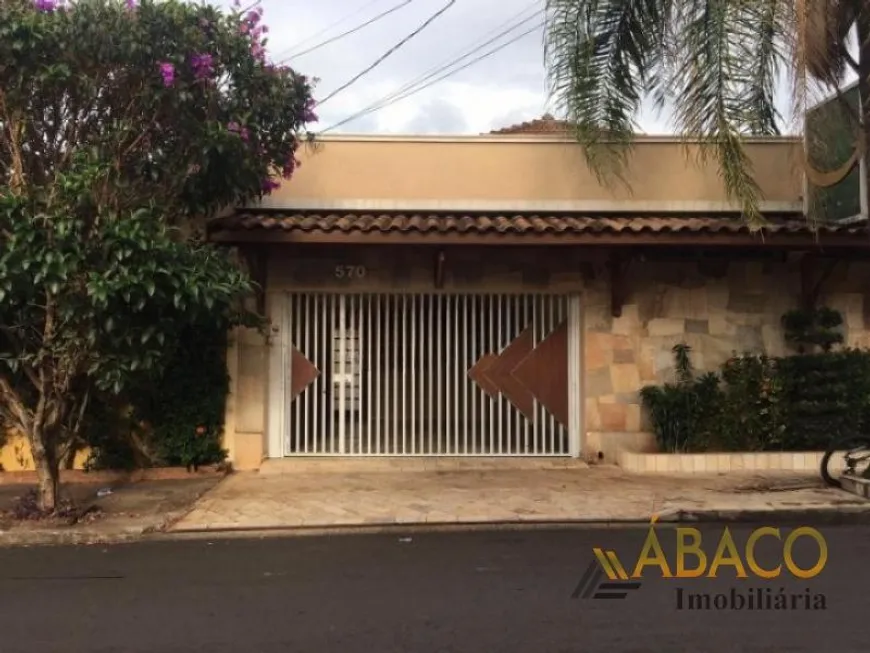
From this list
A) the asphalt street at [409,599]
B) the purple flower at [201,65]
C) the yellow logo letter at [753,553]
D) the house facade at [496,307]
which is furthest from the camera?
the house facade at [496,307]

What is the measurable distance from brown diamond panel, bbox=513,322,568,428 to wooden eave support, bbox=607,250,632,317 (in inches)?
28.2

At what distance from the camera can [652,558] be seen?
5793mm

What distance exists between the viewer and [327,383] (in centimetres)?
1021

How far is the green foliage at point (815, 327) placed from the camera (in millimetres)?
9820

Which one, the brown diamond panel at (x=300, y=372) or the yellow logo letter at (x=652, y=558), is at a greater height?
the brown diamond panel at (x=300, y=372)

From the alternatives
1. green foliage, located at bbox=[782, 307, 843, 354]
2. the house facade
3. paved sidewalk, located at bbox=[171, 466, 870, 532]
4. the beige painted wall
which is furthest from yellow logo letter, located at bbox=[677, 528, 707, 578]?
the beige painted wall

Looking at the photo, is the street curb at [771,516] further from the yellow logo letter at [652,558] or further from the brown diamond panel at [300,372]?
the brown diamond panel at [300,372]

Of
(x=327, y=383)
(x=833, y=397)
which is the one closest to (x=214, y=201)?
(x=327, y=383)

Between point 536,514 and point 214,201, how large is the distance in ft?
14.6

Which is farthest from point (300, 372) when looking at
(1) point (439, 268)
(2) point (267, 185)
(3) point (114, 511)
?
(3) point (114, 511)

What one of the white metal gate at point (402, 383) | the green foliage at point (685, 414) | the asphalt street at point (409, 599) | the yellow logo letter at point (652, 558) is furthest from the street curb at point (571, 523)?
the white metal gate at point (402, 383)

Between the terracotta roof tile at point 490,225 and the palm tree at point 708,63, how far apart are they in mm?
706

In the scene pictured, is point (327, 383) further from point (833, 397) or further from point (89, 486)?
point (833, 397)

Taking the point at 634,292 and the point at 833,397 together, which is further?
the point at 634,292
